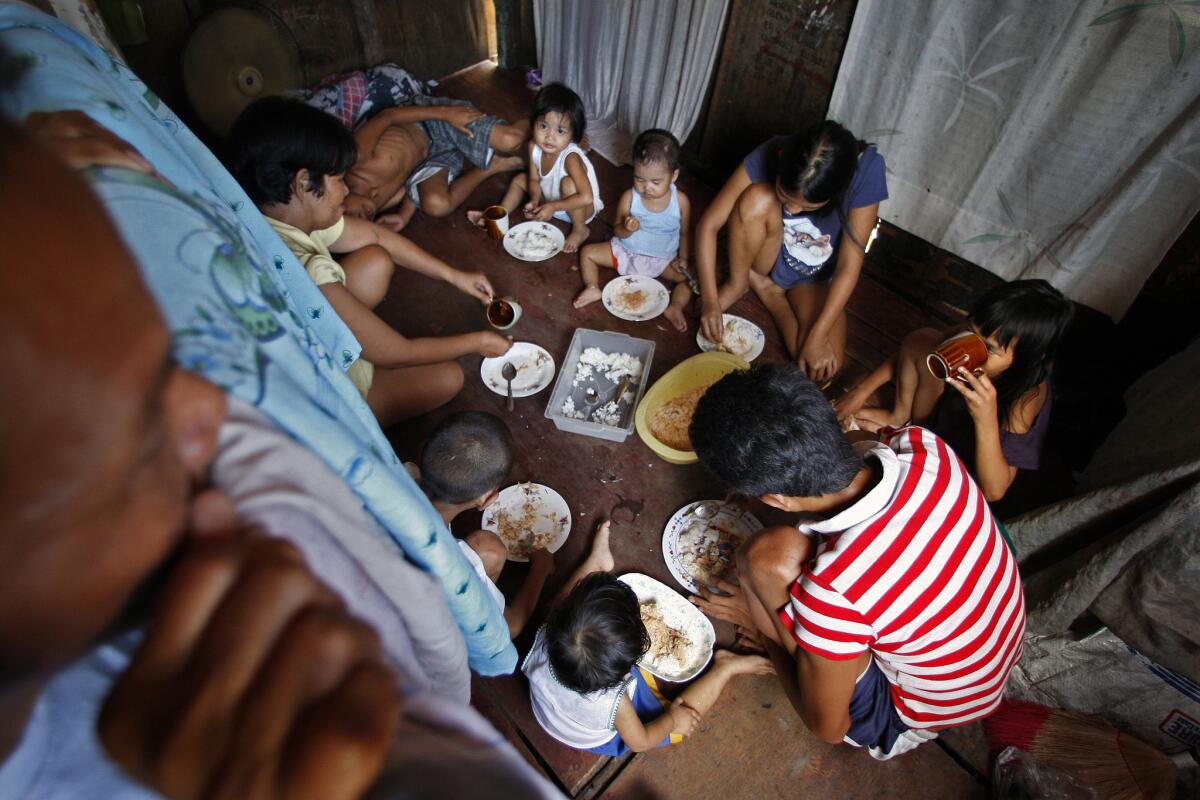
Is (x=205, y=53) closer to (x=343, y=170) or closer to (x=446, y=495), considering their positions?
(x=343, y=170)

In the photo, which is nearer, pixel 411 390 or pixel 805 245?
pixel 411 390

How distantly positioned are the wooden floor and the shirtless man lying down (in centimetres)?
12

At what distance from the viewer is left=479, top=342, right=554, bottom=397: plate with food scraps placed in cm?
272

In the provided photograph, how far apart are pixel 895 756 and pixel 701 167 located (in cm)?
338

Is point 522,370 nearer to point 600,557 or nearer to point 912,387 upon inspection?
point 600,557

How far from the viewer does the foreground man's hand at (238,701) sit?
1.22ft

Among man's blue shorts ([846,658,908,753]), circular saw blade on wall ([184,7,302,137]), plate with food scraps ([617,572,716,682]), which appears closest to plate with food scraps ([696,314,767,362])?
plate with food scraps ([617,572,716,682])

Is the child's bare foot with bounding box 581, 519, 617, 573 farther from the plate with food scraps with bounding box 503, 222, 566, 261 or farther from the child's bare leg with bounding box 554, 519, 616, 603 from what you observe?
the plate with food scraps with bounding box 503, 222, 566, 261

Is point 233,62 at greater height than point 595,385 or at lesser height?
greater

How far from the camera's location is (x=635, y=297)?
310cm

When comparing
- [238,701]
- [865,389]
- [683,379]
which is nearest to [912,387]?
[865,389]

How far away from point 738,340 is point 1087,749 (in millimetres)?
1925

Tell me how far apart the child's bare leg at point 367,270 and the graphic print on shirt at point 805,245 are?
1.90 metres

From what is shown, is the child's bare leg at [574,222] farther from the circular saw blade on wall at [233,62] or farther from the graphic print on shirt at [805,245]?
the circular saw blade on wall at [233,62]
